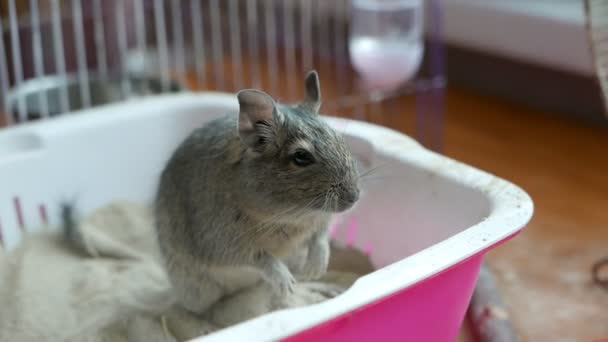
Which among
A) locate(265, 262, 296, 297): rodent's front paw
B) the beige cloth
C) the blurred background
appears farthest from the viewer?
the blurred background

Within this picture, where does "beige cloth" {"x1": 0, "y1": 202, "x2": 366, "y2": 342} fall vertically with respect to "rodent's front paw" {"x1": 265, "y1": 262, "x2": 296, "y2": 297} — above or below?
below

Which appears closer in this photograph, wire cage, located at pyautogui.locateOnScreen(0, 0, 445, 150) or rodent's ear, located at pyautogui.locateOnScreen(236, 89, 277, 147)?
rodent's ear, located at pyautogui.locateOnScreen(236, 89, 277, 147)

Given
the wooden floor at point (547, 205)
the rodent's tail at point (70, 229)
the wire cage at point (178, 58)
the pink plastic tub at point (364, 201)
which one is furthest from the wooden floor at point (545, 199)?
the rodent's tail at point (70, 229)

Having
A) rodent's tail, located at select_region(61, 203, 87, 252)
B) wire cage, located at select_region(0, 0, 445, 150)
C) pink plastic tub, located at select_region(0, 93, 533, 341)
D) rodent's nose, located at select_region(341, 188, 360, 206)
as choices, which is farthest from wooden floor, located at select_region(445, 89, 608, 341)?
rodent's tail, located at select_region(61, 203, 87, 252)

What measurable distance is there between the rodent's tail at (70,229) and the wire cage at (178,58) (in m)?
0.41

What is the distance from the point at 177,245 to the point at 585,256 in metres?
0.85

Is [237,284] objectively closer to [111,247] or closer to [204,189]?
[204,189]

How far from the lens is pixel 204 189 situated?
1.04 m

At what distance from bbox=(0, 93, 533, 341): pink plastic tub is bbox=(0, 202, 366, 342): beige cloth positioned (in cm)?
7

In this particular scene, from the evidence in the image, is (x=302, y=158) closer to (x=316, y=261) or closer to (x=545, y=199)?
(x=316, y=261)

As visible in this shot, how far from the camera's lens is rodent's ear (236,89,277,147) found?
2.90ft

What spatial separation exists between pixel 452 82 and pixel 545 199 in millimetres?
850

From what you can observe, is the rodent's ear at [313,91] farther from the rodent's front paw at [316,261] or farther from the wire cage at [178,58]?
the wire cage at [178,58]

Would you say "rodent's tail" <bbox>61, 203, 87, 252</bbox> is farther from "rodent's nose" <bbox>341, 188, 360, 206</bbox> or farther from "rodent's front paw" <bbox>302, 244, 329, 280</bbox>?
"rodent's nose" <bbox>341, 188, 360, 206</bbox>
